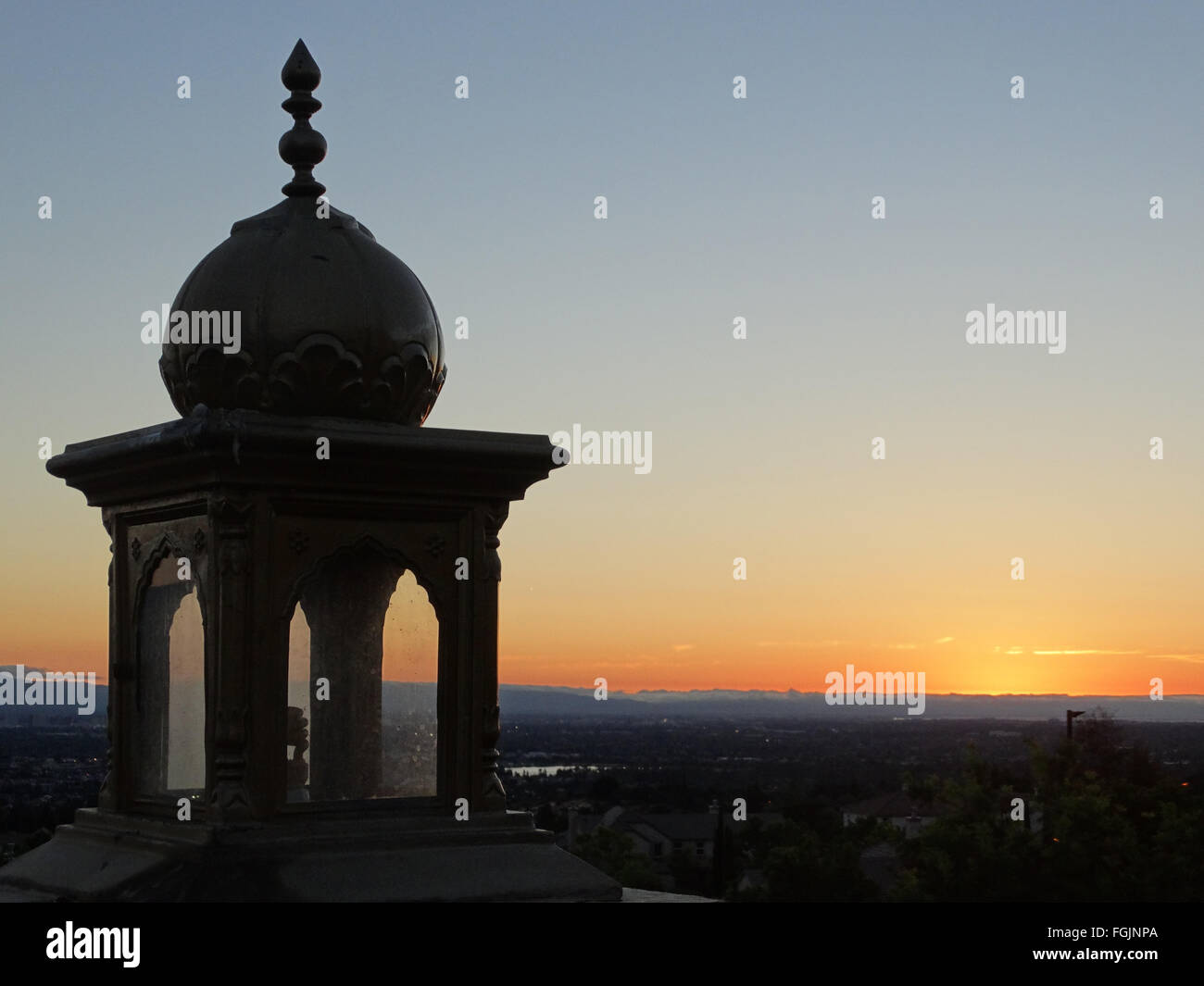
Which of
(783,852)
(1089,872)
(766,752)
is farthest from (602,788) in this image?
(1089,872)

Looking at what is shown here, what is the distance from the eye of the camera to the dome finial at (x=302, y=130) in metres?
6.63

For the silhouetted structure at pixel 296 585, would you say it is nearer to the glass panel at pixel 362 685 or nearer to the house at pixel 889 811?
the glass panel at pixel 362 685

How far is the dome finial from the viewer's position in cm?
663

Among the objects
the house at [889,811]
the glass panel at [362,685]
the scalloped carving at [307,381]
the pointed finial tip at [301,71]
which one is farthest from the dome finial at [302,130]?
the house at [889,811]

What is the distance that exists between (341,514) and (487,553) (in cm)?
55

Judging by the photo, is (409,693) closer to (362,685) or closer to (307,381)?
(362,685)

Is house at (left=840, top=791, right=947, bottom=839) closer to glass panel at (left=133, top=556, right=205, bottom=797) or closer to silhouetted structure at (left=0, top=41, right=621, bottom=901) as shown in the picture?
silhouetted structure at (left=0, top=41, right=621, bottom=901)

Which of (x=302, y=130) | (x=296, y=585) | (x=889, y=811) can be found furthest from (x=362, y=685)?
(x=889, y=811)

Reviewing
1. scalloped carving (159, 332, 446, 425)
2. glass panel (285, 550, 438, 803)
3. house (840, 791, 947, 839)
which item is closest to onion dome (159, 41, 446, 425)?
scalloped carving (159, 332, 446, 425)

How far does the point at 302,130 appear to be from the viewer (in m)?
6.68

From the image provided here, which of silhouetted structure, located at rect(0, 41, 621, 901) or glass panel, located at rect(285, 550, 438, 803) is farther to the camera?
glass panel, located at rect(285, 550, 438, 803)

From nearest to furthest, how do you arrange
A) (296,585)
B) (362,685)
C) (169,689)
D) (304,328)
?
(296,585), (304,328), (169,689), (362,685)

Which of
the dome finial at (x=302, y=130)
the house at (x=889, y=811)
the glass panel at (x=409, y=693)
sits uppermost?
the dome finial at (x=302, y=130)
